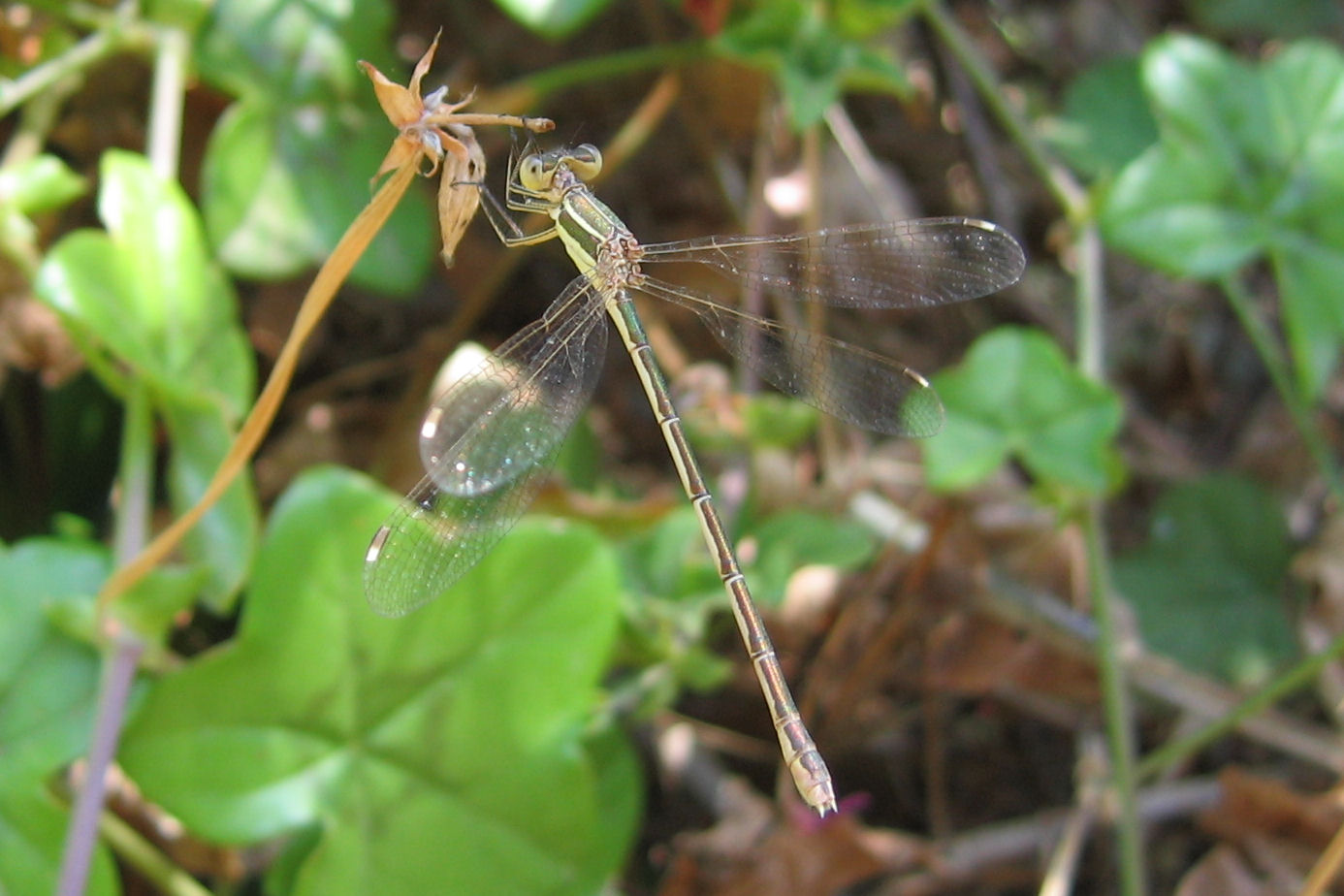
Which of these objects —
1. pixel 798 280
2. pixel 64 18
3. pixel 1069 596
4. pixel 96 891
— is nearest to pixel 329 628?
pixel 96 891

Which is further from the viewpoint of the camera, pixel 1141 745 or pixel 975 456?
pixel 1141 745

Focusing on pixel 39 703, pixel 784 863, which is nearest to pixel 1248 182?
pixel 784 863

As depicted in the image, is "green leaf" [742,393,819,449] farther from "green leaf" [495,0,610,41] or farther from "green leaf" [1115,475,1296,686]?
"green leaf" [1115,475,1296,686]

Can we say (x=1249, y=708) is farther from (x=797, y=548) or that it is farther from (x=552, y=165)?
(x=552, y=165)

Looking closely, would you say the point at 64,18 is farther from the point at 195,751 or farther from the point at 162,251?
the point at 195,751

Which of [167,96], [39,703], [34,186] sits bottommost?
[39,703]

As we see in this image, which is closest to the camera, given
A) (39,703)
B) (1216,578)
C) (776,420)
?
(39,703)

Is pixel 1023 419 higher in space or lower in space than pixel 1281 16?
lower
